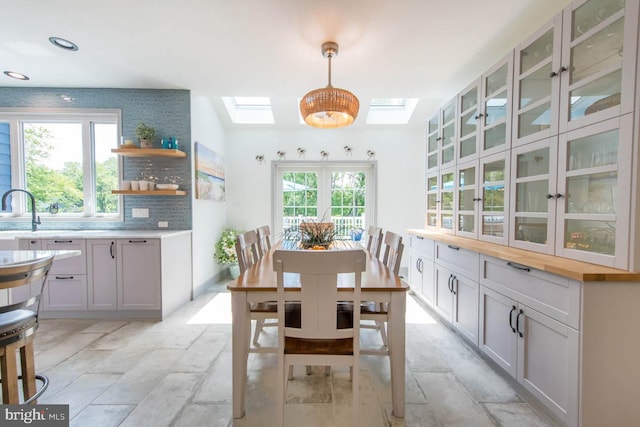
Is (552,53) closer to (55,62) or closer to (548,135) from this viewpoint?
(548,135)

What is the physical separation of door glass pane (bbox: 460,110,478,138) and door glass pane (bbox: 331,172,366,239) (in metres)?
2.16

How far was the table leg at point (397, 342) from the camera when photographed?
4.76ft

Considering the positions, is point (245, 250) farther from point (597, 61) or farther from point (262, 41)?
point (597, 61)

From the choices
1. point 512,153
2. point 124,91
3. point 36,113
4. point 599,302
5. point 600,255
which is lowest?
point 599,302

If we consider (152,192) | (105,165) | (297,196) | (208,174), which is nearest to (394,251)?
(152,192)

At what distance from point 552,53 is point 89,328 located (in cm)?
447

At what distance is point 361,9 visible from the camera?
191cm

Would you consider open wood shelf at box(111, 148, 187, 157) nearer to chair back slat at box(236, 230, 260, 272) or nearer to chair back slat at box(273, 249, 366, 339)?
chair back slat at box(236, 230, 260, 272)

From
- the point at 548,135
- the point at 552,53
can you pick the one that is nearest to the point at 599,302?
the point at 548,135

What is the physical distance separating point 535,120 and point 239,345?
7.99ft

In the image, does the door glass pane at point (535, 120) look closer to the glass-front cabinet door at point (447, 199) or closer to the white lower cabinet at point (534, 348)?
the glass-front cabinet door at point (447, 199)

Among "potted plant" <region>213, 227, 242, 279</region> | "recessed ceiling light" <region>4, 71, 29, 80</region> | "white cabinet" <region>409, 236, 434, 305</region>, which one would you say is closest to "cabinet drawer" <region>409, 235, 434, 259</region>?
"white cabinet" <region>409, 236, 434, 305</region>

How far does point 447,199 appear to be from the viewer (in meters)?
3.00

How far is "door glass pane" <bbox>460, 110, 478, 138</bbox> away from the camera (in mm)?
2506
